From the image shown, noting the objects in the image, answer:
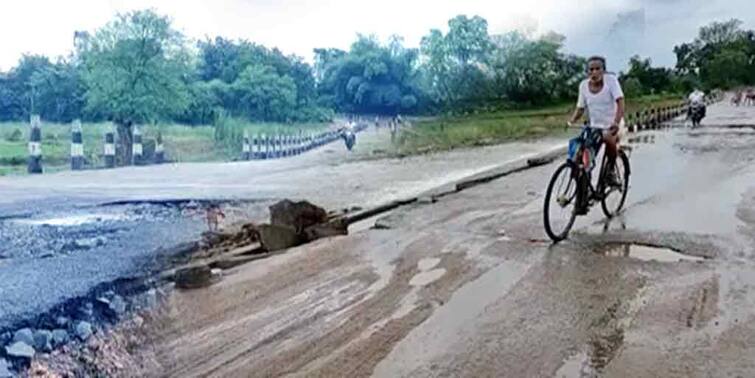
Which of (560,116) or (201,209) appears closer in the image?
(201,209)

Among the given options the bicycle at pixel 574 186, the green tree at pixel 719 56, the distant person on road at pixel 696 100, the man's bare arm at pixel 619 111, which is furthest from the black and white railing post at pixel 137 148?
the distant person on road at pixel 696 100

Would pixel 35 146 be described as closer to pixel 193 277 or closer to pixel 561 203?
pixel 193 277

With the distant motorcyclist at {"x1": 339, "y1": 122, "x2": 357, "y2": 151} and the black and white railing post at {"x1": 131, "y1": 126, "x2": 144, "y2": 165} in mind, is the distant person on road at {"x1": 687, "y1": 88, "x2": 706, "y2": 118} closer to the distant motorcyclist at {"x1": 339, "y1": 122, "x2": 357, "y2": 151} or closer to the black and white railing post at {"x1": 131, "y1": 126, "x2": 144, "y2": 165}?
the distant motorcyclist at {"x1": 339, "y1": 122, "x2": 357, "y2": 151}

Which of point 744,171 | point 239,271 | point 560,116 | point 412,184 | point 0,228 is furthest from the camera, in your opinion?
point 560,116

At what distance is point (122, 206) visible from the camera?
5336 millimetres

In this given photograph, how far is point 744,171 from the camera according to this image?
9.03 metres

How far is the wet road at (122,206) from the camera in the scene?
371 cm

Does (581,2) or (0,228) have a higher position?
(581,2)

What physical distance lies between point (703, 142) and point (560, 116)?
572 cm

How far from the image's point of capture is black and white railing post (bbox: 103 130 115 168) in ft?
15.8

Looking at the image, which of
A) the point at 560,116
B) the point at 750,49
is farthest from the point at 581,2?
the point at 750,49

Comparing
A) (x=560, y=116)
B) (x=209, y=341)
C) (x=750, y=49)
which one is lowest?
(x=209, y=341)

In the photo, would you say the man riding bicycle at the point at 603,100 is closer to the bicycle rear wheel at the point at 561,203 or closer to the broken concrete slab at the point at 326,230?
the bicycle rear wheel at the point at 561,203

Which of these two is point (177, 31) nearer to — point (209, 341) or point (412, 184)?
point (209, 341)
